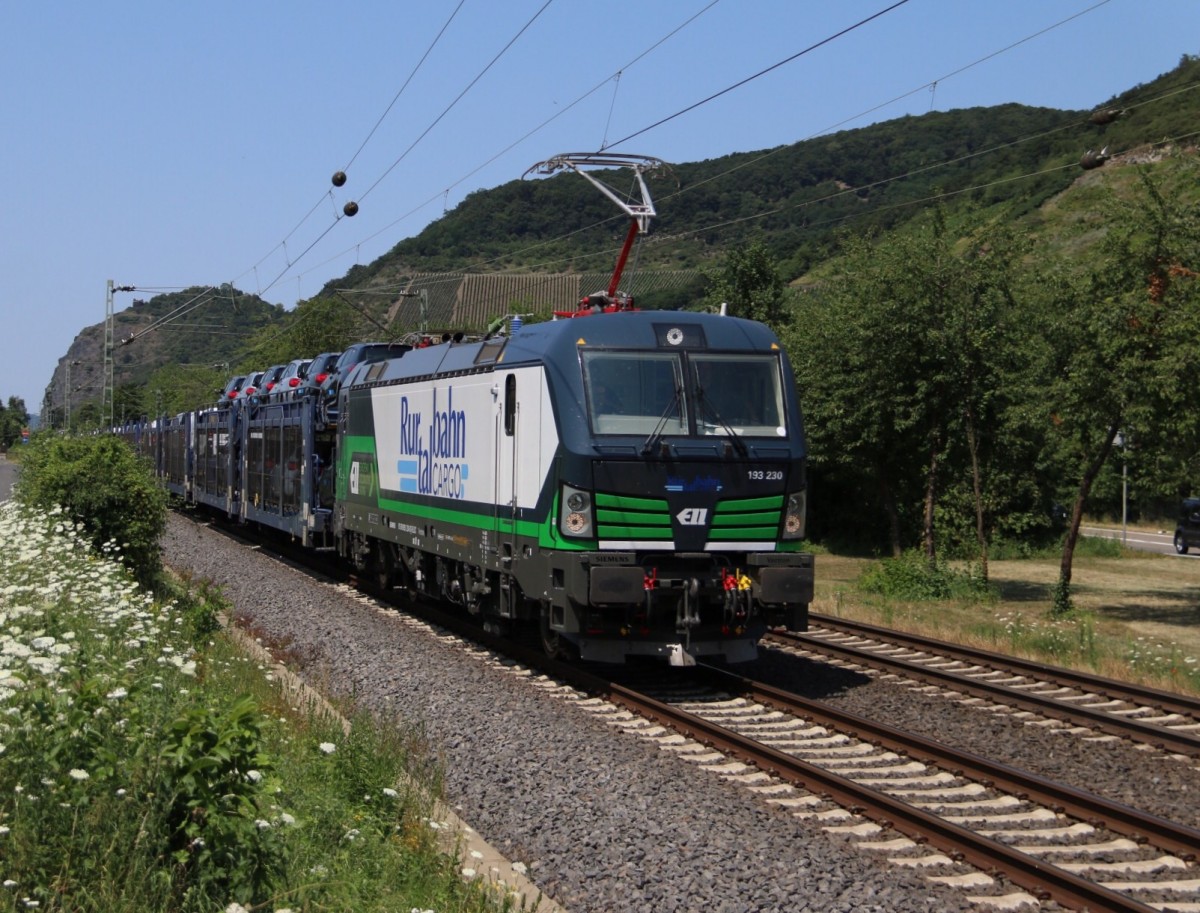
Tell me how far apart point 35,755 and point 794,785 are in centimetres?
537

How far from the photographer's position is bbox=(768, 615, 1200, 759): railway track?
10.8 meters

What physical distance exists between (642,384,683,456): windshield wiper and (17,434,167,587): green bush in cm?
864

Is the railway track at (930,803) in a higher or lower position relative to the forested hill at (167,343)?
lower

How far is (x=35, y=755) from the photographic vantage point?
17.8ft

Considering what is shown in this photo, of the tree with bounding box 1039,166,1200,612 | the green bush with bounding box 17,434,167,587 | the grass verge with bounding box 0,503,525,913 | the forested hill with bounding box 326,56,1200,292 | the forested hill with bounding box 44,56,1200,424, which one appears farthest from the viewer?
the forested hill with bounding box 326,56,1200,292

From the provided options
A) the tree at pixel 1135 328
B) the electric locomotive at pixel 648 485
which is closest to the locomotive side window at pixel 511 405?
the electric locomotive at pixel 648 485

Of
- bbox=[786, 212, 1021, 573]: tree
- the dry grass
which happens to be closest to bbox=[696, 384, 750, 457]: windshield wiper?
the dry grass

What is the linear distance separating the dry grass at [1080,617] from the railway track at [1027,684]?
4.11 ft

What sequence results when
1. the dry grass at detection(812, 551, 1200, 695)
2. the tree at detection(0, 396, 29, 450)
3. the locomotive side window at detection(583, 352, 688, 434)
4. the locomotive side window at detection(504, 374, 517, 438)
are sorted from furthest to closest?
the tree at detection(0, 396, 29, 450), the dry grass at detection(812, 551, 1200, 695), the locomotive side window at detection(504, 374, 517, 438), the locomotive side window at detection(583, 352, 688, 434)

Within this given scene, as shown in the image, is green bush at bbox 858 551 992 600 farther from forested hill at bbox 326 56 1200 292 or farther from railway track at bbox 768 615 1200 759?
forested hill at bbox 326 56 1200 292

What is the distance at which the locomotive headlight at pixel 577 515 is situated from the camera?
11844 mm

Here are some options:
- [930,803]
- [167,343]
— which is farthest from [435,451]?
[167,343]

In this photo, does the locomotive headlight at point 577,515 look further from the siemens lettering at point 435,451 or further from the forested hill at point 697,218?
the forested hill at point 697,218

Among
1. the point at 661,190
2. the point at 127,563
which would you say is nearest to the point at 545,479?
the point at 127,563
